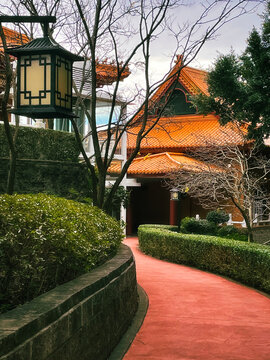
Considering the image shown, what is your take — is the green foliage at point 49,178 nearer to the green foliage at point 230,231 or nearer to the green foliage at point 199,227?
the green foliage at point 199,227

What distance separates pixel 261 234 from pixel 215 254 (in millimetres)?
11831

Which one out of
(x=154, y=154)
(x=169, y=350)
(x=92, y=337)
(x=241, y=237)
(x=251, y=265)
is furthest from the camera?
(x=154, y=154)

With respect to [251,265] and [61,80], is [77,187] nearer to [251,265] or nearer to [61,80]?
[251,265]

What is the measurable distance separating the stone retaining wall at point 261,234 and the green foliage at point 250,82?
9738 millimetres

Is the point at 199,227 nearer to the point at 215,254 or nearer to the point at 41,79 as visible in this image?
the point at 215,254

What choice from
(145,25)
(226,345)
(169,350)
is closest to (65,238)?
(169,350)

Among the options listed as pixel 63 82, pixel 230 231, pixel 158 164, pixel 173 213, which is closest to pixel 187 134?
pixel 158 164

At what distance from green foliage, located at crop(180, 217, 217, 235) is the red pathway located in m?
7.92

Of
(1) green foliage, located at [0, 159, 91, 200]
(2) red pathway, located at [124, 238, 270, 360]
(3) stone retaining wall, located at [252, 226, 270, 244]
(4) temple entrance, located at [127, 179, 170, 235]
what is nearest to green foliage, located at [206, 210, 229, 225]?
(3) stone retaining wall, located at [252, 226, 270, 244]

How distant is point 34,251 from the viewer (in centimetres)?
535

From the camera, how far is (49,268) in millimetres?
5723

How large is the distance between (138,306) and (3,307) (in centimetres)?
529

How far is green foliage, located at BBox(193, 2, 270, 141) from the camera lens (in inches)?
604

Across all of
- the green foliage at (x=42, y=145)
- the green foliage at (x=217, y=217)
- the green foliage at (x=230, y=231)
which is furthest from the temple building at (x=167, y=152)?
the green foliage at (x=42, y=145)
